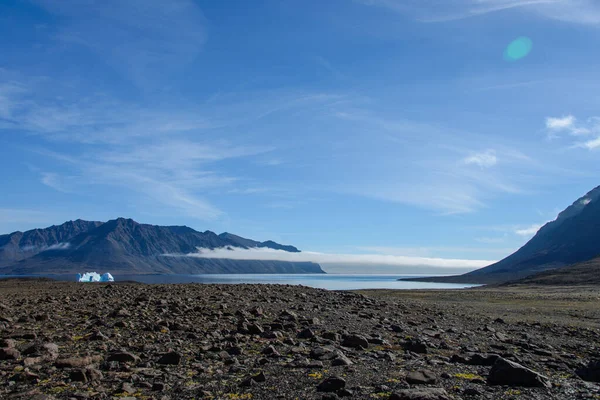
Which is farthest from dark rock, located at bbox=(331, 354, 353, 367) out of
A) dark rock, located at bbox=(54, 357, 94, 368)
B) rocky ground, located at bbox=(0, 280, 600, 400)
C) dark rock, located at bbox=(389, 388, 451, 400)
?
dark rock, located at bbox=(54, 357, 94, 368)

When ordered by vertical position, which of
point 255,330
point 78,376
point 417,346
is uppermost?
point 255,330

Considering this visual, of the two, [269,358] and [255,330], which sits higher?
[255,330]

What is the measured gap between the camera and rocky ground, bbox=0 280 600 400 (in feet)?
34.0

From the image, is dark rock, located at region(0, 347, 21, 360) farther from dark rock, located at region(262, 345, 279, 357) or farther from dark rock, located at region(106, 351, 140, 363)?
dark rock, located at region(262, 345, 279, 357)

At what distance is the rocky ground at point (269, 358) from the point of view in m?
10.4

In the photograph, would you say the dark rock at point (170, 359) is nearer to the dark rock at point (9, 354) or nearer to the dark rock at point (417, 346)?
the dark rock at point (9, 354)

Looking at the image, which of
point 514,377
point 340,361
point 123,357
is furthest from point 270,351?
point 514,377

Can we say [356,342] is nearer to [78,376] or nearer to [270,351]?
[270,351]

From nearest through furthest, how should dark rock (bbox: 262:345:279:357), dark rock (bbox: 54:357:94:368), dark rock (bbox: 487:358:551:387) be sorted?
1. dark rock (bbox: 487:358:551:387)
2. dark rock (bbox: 54:357:94:368)
3. dark rock (bbox: 262:345:279:357)

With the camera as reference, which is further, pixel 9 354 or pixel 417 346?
pixel 417 346

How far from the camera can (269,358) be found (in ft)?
44.4

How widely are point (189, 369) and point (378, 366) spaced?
516 cm

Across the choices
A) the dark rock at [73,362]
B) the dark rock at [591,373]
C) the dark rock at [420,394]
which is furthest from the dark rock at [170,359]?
the dark rock at [591,373]

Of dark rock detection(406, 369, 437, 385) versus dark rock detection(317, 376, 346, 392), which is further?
dark rock detection(406, 369, 437, 385)
